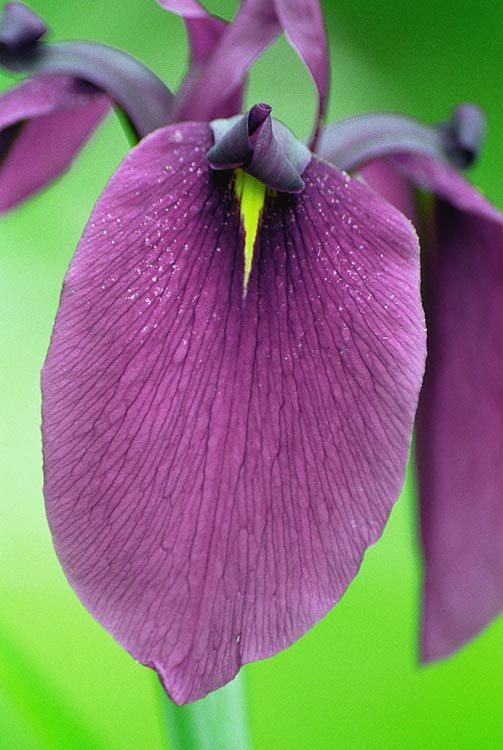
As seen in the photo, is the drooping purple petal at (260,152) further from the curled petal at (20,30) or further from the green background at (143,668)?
the green background at (143,668)

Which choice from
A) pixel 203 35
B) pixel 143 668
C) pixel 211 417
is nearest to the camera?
pixel 211 417

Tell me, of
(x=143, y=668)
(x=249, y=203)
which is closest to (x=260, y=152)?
(x=249, y=203)

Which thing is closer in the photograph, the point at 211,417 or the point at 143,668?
the point at 211,417

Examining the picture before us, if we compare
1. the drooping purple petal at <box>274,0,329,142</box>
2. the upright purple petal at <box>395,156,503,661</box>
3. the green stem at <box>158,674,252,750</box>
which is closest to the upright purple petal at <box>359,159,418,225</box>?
the upright purple petal at <box>395,156,503,661</box>

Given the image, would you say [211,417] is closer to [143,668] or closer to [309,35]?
[309,35]

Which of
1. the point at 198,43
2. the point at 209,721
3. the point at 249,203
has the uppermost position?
the point at 198,43

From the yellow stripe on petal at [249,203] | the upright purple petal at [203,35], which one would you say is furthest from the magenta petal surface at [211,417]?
the upright purple petal at [203,35]
